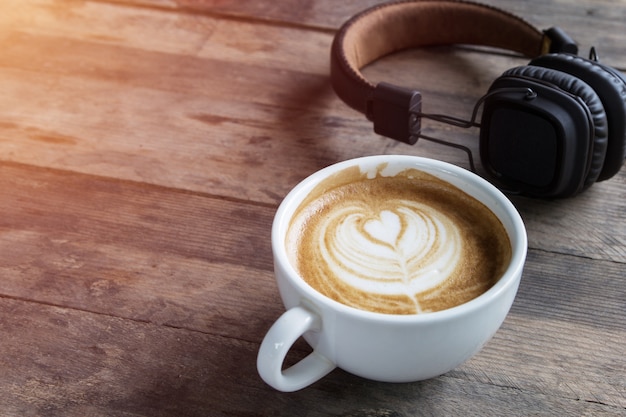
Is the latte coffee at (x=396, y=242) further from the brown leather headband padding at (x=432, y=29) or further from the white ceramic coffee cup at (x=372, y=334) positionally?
the brown leather headband padding at (x=432, y=29)

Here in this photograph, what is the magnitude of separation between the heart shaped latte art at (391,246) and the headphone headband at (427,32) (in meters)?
0.31

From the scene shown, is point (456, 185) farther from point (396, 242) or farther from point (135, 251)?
point (135, 251)

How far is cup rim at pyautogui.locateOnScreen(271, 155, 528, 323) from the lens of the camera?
54cm

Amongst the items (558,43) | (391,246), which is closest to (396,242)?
(391,246)

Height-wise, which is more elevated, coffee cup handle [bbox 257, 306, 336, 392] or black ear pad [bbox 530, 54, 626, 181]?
black ear pad [bbox 530, 54, 626, 181]

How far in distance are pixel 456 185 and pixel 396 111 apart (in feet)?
0.70

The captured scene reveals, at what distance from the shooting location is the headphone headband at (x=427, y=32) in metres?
1.00

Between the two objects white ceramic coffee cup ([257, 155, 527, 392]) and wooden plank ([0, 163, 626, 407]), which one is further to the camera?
wooden plank ([0, 163, 626, 407])

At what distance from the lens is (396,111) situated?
877 millimetres

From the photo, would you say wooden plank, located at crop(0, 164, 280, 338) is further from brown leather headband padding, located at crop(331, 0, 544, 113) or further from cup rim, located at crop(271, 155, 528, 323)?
brown leather headband padding, located at crop(331, 0, 544, 113)

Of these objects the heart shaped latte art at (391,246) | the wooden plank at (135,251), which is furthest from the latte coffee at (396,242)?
the wooden plank at (135,251)

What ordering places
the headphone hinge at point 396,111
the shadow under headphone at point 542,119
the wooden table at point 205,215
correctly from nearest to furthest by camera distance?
1. the wooden table at point 205,215
2. the shadow under headphone at point 542,119
3. the headphone hinge at point 396,111

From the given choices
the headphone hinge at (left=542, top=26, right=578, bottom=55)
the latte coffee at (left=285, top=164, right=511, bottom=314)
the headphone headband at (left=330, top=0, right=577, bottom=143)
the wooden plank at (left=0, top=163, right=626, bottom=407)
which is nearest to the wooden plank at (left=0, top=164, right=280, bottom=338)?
the wooden plank at (left=0, top=163, right=626, bottom=407)

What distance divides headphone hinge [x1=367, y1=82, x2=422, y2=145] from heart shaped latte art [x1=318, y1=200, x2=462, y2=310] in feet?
0.67
